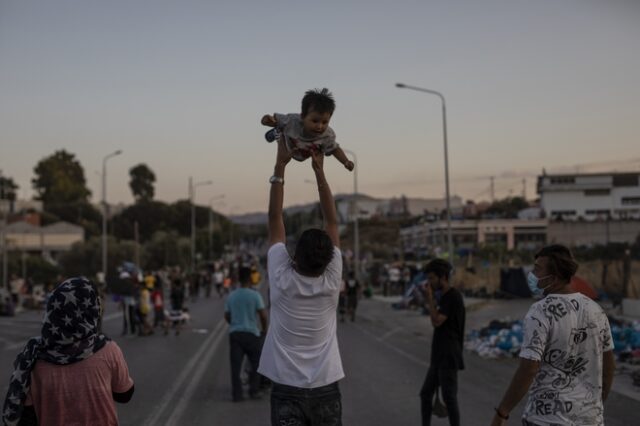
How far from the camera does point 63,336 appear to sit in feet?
12.8

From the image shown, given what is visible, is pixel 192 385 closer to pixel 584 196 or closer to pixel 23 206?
pixel 584 196

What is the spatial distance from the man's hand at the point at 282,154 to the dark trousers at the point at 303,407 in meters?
1.19

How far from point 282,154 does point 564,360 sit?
1890mm

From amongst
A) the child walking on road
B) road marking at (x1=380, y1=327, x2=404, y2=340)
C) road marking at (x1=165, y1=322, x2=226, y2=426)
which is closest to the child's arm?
the child walking on road

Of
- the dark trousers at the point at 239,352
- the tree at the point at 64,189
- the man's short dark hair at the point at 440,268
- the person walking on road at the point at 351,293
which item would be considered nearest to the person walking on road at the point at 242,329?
the dark trousers at the point at 239,352

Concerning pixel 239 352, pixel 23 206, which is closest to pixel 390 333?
pixel 239 352

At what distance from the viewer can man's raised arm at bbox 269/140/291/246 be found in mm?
4586

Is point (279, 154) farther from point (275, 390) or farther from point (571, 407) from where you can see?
point (571, 407)

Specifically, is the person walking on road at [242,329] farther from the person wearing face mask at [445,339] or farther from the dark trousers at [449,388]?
the dark trousers at [449,388]

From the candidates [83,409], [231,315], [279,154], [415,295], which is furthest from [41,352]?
[415,295]

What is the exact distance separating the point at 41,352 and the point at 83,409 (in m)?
0.34

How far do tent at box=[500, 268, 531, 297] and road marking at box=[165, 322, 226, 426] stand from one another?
20036 millimetres

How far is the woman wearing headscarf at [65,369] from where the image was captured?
390 centimetres

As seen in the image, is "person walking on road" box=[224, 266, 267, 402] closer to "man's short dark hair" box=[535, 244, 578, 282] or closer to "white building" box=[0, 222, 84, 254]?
"man's short dark hair" box=[535, 244, 578, 282]
